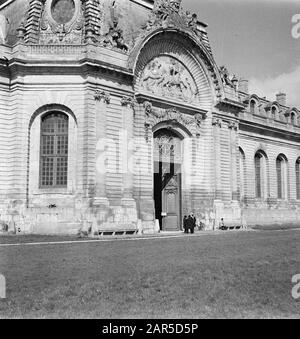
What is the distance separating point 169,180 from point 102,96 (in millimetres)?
9291

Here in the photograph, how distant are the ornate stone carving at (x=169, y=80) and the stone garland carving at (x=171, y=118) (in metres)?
1.26

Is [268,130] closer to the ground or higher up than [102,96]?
higher up

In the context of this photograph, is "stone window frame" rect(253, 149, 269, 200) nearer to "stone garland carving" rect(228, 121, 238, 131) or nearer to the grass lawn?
"stone garland carving" rect(228, 121, 238, 131)

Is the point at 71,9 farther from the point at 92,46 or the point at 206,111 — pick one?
the point at 206,111

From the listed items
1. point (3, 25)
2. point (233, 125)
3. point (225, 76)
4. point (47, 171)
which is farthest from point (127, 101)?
point (3, 25)

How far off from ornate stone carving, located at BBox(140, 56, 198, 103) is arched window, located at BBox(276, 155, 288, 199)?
18.6 metres

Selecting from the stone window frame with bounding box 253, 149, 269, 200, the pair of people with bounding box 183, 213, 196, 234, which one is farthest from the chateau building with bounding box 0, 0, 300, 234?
the stone window frame with bounding box 253, 149, 269, 200

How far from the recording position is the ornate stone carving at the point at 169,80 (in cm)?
3259

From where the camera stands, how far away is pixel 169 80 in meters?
33.8

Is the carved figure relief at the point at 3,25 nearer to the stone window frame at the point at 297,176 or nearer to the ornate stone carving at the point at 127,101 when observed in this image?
the ornate stone carving at the point at 127,101

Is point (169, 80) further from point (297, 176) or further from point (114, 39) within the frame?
point (297, 176)

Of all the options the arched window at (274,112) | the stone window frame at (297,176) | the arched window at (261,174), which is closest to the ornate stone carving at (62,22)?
the arched window at (261,174)

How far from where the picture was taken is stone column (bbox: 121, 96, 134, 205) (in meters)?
29.3
